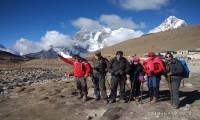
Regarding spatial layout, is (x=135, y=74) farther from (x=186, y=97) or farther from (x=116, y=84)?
(x=186, y=97)

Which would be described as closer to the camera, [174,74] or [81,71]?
[174,74]

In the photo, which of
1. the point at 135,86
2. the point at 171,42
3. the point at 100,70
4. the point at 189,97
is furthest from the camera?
the point at 171,42

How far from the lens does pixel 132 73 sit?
12.2 m

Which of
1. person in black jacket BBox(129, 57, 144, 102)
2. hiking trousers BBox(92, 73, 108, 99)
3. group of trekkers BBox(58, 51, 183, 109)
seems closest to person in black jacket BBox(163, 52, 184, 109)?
group of trekkers BBox(58, 51, 183, 109)

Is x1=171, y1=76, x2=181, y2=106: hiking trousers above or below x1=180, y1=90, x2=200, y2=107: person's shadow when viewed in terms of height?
above

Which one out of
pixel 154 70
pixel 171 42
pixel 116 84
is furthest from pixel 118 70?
pixel 171 42

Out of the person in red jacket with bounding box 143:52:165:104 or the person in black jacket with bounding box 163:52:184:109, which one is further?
the person in red jacket with bounding box 143:52:165:104

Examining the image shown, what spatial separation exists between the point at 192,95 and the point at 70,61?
6205 millimetres

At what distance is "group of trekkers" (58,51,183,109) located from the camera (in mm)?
10602

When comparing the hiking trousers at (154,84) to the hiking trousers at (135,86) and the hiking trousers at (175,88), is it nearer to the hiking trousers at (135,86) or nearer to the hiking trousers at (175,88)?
the hiking trousers at (135,86)

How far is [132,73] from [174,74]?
2247mm

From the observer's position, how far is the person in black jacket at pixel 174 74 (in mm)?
10406

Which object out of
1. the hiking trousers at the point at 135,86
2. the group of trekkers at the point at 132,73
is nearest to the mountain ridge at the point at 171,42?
the hiking trousers at the point at 135,86

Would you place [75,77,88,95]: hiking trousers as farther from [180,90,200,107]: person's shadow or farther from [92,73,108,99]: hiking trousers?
[180,90,200,107]: person's shadow
